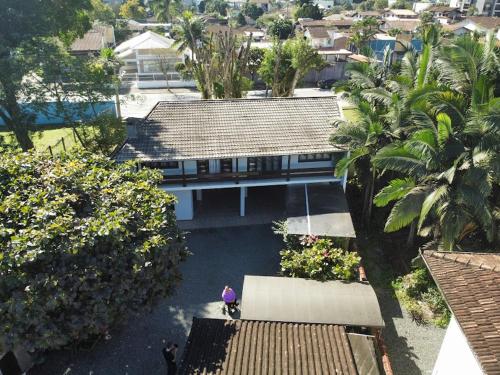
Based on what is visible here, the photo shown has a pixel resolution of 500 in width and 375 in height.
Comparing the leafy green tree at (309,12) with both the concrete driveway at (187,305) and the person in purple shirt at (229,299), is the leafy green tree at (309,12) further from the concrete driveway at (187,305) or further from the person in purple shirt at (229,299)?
the person in purple shirt at (229,299)

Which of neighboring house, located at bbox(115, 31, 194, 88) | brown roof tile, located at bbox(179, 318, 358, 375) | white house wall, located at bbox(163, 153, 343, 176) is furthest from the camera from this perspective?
neighboring house, located at bbox(115, 31, 194, 88)

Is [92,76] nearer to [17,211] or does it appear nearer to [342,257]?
[17,211]

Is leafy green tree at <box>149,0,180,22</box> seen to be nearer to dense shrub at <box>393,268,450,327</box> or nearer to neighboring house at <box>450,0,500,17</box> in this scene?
neighboring house at <box>450,0,500,17</box>

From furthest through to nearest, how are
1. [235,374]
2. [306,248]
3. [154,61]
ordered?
1. [154,61]
2. [306,248]
3. [235,374]

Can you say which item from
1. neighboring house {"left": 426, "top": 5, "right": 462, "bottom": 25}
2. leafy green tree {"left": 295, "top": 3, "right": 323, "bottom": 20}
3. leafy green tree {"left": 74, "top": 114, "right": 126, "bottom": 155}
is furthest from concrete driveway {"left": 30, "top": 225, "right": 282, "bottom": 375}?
neighboring house {"left": 426, "top": 5, "right": 462, "bottom": 25}

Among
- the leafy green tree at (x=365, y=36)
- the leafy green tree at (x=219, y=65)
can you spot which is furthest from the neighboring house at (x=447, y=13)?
the leafy green tree at (x=219, y=65)

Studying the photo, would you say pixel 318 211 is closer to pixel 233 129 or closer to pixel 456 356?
pixel 233 129

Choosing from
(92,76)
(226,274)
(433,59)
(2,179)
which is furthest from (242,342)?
(92,76)
